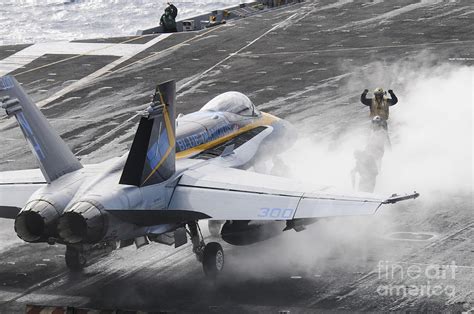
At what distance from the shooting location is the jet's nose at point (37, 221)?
22.4 m

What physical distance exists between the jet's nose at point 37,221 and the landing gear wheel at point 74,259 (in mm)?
3534

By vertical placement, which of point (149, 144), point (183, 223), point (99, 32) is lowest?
point (99, 32)

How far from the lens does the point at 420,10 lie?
5988cm

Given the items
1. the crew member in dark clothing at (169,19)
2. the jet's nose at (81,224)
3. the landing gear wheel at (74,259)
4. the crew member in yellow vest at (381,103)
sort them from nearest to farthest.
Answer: the jet's nose at (81,224)
the landing gear wheel at (74,259)
the crew member in yellow vest at (381,103)
the crew member in dark clothing at (169,19)

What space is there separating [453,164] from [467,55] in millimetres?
16089

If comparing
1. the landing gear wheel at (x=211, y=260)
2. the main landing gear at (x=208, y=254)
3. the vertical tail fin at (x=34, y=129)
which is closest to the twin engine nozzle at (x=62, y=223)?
the vertical tail fin at (x=34, y=129)

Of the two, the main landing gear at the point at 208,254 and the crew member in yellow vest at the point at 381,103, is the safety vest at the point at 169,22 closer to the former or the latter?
the crew member in yellow vest at the point at 381,103

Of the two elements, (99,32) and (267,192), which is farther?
(99,32)

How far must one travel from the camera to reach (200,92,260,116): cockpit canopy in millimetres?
29219

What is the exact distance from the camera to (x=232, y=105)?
29453 mm

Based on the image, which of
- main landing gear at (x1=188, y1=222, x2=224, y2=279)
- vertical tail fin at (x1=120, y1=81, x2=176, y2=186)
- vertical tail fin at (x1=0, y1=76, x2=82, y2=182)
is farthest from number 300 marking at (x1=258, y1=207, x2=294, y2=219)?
vertical tail fin at (x1=0, y1=76, x2=82, y2=182)

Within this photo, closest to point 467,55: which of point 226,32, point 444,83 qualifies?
point 444,83

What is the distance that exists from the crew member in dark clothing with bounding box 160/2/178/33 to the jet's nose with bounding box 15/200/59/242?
38152mm

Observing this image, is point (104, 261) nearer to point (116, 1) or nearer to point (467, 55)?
→ point (467, 55)
